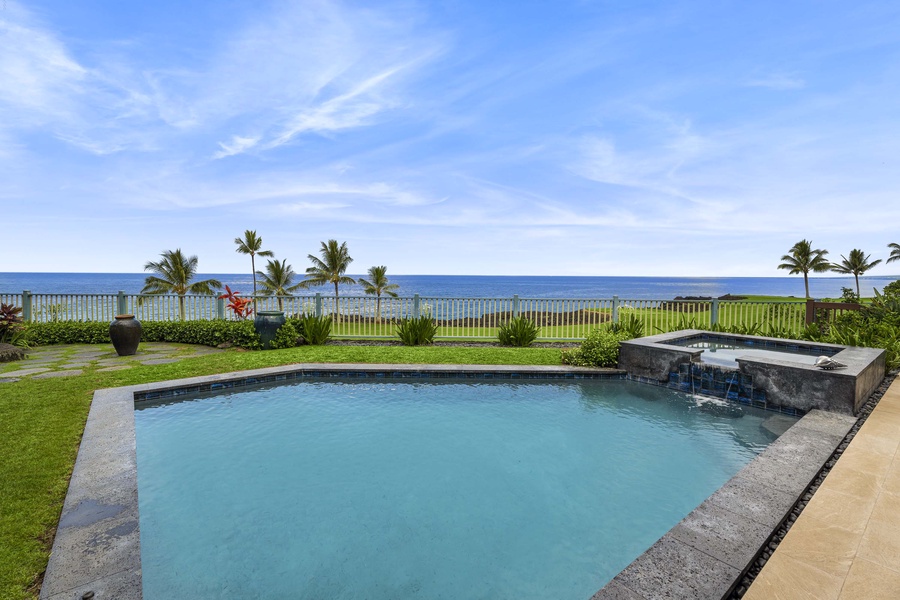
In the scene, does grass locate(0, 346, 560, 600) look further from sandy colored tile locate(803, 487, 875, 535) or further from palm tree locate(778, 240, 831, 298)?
palm tree locate(778, 240, 831, 298)

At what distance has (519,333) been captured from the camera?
29.1 ft

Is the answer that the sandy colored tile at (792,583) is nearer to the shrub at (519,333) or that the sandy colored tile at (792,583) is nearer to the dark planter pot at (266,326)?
the shrub at (519,333)

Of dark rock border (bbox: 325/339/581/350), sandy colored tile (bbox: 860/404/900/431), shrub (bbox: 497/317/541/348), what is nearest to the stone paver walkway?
dark rock border (bbox: 325/339/581/350)

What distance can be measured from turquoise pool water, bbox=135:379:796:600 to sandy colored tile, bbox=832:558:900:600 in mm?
858

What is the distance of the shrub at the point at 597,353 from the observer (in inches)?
245

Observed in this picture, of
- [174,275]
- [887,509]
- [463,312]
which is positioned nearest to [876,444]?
[887,509]

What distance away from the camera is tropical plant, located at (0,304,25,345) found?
7.09 meters

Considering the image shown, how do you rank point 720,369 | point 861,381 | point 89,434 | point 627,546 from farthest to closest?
point 720,369, point 861,381, point 89,434, point 627,546

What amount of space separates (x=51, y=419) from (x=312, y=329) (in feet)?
16.5

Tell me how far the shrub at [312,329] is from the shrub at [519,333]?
12.3 ft

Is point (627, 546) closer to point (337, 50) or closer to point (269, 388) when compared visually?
point (269, 388)

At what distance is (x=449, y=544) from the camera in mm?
2346

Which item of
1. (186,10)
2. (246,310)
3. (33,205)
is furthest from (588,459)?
(33,205)

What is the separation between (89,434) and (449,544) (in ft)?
10.0
